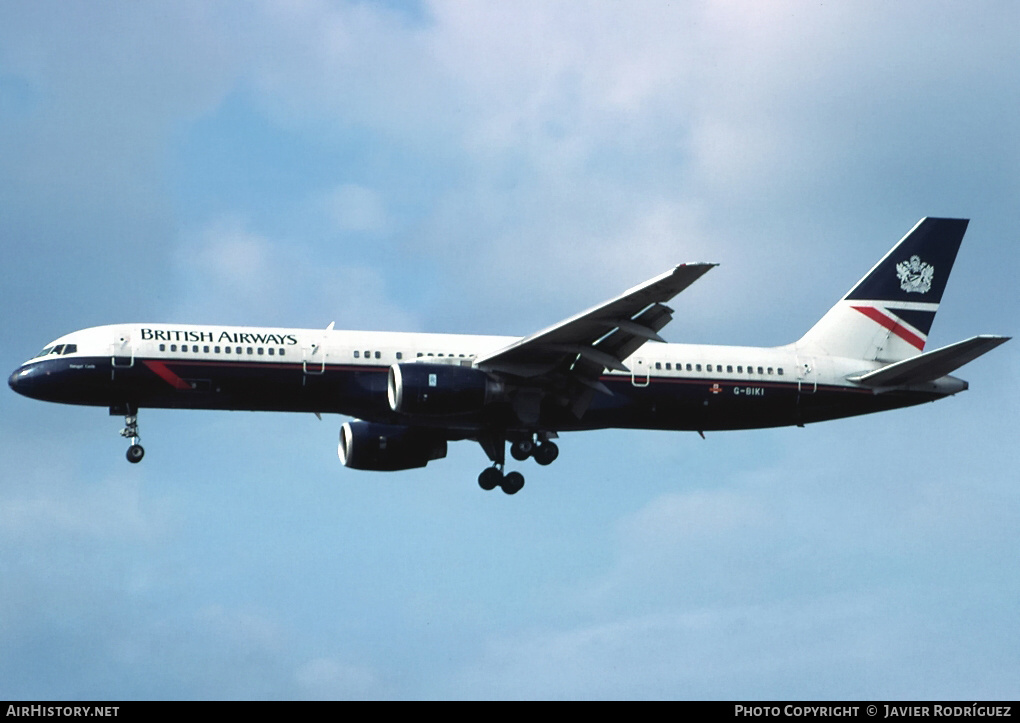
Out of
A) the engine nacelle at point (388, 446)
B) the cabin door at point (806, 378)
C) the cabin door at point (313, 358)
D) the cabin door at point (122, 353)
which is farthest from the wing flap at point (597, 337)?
the cabin door at point (122, 353)

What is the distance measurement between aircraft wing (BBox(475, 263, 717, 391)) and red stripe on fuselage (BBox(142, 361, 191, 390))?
31.3ft

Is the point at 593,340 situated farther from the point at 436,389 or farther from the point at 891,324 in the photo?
the point at 891,324

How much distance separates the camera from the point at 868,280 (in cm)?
6378

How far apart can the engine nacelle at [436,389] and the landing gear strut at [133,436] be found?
8.42 m

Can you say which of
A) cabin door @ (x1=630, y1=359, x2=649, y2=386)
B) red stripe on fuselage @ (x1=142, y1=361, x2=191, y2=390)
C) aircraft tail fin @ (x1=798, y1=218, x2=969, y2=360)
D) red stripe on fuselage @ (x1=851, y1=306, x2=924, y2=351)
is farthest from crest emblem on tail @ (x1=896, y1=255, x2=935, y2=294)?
red stripe on fuselage @ (x1=142, y1=361, x2=191, y2=390)

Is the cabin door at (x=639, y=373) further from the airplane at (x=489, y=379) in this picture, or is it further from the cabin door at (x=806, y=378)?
the cabin door at (x=806, y=378)

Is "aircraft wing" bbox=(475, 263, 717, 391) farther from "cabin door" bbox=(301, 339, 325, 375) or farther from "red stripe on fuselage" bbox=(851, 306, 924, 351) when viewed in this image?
"red stripe on fuselage" bbox=(851, 306, 924, 351)

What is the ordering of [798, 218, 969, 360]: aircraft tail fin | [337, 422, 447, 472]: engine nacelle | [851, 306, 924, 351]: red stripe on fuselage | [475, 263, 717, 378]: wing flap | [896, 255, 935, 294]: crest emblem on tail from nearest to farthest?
[475, 263, 717, 378]: wing flap, [337, 422, 447, 472]: engine nacelle, [798, 218, 969, 360]: aircraft tail fin, [851, 306, 924, 351]: red stripe on fuselage, [896, 255, 935, 294]: crest emblem on tail

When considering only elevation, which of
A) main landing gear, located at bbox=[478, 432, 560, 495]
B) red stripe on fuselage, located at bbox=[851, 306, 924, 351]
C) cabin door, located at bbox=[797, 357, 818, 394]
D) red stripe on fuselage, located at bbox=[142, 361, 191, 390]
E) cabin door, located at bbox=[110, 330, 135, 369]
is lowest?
main landing gear, located at bbox=[478, 432, 560, 495]

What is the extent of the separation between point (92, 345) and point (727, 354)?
2151cm

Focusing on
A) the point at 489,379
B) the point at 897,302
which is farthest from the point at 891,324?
the point at 489,379

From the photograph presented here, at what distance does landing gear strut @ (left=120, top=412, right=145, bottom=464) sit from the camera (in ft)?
183
